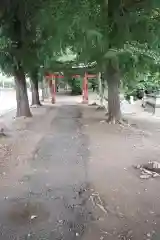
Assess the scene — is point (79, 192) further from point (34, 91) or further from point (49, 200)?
point (34, 91)

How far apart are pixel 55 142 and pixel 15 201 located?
550cm

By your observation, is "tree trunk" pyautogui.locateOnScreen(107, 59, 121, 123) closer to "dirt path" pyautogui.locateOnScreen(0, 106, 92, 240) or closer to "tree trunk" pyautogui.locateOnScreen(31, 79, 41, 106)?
"dirt path" pyautogui.locateOnScreen(0, 106, 92, 240)

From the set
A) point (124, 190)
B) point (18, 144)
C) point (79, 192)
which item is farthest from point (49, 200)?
point (18, 144)

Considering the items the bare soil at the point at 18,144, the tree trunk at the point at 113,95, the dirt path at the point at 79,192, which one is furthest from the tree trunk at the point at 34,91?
the dirt path at the point at 79,192

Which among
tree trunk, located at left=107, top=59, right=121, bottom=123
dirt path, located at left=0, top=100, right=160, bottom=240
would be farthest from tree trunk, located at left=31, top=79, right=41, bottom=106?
dirt path, located at left=0, top=100, right=160, bottom=240

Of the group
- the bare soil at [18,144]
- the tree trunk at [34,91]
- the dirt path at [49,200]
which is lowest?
the bare soil at [18,144]

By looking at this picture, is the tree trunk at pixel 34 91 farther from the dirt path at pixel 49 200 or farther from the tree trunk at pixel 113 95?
the dirt path at pixel 49 200

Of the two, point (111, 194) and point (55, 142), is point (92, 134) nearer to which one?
point (55, 142)

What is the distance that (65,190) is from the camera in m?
6.38

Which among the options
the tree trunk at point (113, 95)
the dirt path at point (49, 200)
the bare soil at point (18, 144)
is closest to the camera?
the dirt path at point (49, 200)

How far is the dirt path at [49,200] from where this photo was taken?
4.76 m

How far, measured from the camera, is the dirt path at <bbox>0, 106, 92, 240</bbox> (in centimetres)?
476

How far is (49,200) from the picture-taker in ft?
19.3

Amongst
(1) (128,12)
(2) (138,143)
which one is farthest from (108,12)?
(2) (138,143)
